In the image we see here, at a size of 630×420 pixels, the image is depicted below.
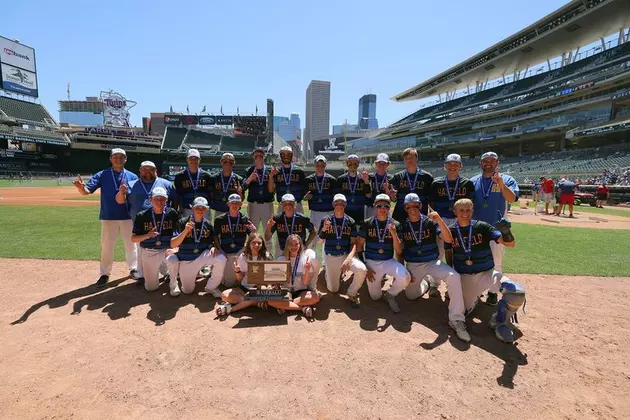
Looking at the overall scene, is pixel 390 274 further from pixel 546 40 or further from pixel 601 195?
pixel 546 40

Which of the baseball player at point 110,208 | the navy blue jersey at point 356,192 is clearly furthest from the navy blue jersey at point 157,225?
the navy blue jersey at point 356,192

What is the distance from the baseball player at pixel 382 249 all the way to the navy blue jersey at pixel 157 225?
3.19 m

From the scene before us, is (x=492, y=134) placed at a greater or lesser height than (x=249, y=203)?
greater

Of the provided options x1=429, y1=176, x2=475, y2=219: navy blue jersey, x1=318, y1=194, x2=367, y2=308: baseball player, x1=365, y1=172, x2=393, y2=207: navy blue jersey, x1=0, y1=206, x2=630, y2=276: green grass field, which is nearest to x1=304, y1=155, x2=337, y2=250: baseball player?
x1=365, y1=172, x2=393, y2=207: navy blue jersey

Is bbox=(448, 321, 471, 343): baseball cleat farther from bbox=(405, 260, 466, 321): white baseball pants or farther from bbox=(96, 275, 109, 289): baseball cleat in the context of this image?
bbox=(96, 275, 109, 289): baseball cleat

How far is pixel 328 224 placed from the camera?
5.38 meters

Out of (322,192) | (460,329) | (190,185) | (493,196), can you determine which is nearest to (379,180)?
(322,192)

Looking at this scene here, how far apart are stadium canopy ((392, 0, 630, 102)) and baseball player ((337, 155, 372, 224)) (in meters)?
49.1

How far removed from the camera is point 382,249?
5.10 metres

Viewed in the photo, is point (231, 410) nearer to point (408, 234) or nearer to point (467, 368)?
point (467, 368)

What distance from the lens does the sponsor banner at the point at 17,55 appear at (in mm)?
49344

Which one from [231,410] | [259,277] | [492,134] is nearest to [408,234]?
[259,277]

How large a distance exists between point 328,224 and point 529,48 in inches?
2318

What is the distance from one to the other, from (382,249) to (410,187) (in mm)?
1340
